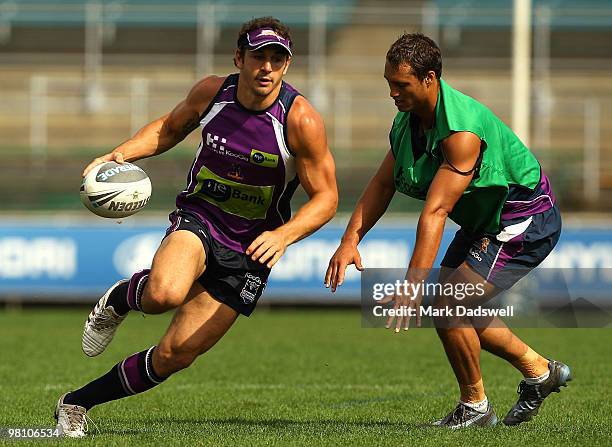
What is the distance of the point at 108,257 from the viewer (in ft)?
52.6

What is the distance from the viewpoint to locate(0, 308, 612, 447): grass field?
6.10 meters

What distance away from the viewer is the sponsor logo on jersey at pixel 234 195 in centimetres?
625

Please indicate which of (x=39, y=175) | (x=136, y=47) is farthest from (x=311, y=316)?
(x=136, y=47)

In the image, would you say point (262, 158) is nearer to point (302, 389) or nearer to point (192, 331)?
Result: point (192, 331)

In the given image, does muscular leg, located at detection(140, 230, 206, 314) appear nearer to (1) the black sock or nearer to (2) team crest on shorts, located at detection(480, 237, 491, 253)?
(1) the black sock

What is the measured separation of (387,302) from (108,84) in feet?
52.5

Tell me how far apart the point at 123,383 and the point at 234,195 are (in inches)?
46.8

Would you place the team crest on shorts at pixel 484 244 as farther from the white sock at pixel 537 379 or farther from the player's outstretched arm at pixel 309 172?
the player's outstretched arm at pixel 309 172

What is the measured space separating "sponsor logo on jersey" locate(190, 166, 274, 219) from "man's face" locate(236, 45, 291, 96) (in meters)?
0.53

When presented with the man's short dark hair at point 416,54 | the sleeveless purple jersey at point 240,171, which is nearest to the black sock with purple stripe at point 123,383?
the sleeveless purple jersey at point 240,171

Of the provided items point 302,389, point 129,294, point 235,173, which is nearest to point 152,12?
point 302,389

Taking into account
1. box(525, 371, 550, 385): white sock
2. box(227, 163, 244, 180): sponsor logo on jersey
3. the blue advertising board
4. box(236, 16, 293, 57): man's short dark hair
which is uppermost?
box(236, 16, 293, 57): man's short dark hair

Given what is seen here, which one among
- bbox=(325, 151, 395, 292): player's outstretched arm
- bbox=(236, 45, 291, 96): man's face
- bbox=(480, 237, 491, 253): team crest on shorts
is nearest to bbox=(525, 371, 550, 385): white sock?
bbox=(480, 237, 491, 253): team crest on shorts

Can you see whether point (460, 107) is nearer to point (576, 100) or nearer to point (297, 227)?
point (297, 227)
